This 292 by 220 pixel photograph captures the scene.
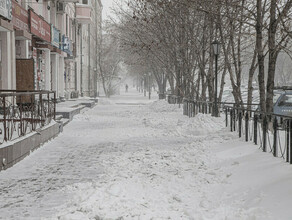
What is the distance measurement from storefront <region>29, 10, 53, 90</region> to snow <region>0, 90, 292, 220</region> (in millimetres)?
9697

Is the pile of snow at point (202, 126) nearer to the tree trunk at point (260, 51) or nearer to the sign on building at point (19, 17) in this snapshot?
the tree trunk at point (260, 51)

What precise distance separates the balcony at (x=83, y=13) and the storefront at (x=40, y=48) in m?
12.7

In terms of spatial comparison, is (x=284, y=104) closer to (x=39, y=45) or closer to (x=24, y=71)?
(x=24, y=71)

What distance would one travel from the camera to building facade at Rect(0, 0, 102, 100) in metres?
15.3

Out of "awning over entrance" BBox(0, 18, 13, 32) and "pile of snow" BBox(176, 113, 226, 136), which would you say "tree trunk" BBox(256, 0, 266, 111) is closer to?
"pile of snow" BBox(176, 113, 226, 136)

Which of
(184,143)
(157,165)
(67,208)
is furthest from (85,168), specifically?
(184,143)

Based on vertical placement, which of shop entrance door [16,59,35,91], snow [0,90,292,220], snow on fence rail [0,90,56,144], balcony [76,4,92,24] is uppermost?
balcony [76,4,92,24]

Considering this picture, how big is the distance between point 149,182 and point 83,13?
1236 inches

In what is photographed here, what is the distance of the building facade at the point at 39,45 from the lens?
15.3 m

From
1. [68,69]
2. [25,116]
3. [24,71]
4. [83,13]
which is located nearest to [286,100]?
[25,116]

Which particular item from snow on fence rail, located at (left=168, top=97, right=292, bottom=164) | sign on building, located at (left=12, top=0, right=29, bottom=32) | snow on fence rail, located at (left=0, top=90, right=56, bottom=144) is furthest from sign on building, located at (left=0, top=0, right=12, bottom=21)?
snow on fence rail, located at (left=168, top=97, right=292, bottom=164)

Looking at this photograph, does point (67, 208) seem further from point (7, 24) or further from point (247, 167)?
point (7, 24)

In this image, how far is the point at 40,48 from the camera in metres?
22.1

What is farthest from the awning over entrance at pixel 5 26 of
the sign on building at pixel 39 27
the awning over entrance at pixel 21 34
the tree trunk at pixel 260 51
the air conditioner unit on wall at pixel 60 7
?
the air conditioner unit on wall at pixel 60 7
